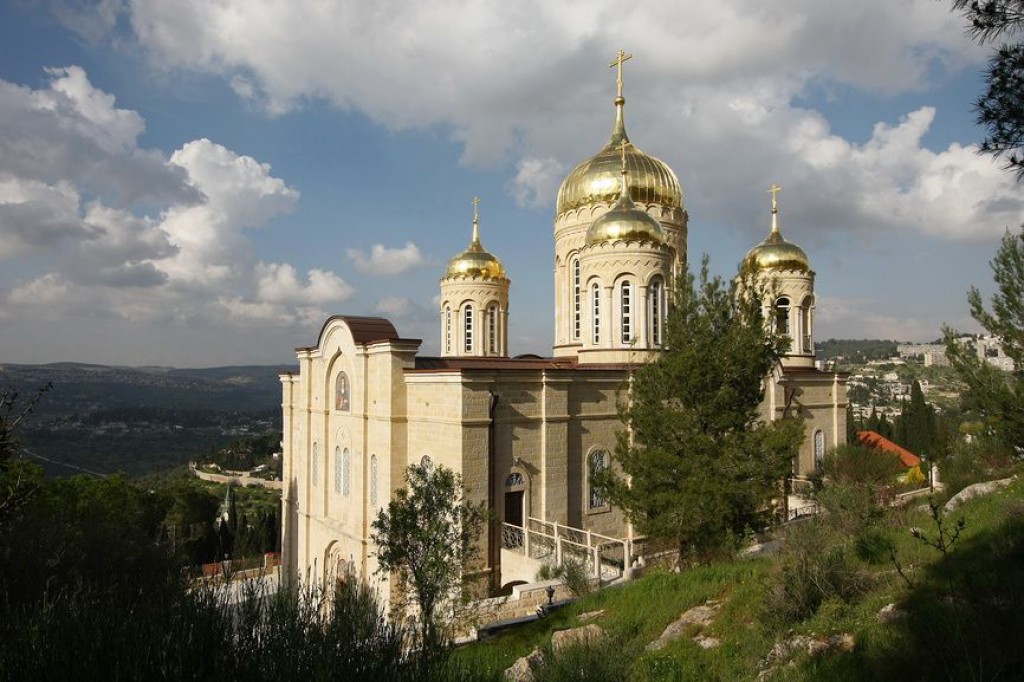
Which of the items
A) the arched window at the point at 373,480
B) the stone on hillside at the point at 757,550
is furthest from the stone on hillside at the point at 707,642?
the arched window at the point at 373,480

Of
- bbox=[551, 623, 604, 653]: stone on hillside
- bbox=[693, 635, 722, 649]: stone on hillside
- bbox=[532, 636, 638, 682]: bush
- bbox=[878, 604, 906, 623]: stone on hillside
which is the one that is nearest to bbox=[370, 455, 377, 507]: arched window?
bbox=[551, 623, 604, 653]: stone on hillside

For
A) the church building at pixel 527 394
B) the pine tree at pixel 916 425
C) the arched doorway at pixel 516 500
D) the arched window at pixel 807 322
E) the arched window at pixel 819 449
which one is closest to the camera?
the church building at pixel 527 394

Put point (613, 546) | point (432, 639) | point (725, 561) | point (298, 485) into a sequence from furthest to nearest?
1. point (298, 485)
2. point (613, 546)
3. point (725, 561)
4. point (432, 639)

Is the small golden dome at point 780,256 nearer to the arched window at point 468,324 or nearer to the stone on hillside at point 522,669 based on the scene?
the arched window at point 468,324

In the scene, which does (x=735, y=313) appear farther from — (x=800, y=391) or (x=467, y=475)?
(x=800, y=391)

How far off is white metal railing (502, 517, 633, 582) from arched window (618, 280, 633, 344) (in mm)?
6499

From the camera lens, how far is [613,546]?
1619 centimetres

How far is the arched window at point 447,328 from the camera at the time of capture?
27344mm

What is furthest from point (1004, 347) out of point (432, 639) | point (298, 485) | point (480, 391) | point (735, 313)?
point (298, 485)

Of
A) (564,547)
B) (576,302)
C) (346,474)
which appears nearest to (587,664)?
(564,547)

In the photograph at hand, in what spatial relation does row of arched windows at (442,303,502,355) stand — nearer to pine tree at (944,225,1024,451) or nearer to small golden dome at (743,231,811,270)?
small golden dome at (743,231,811,270)

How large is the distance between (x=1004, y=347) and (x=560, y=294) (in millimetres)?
13670

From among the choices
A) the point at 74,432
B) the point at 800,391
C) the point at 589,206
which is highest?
the point at 589,206

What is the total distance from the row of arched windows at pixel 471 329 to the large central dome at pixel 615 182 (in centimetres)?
518
